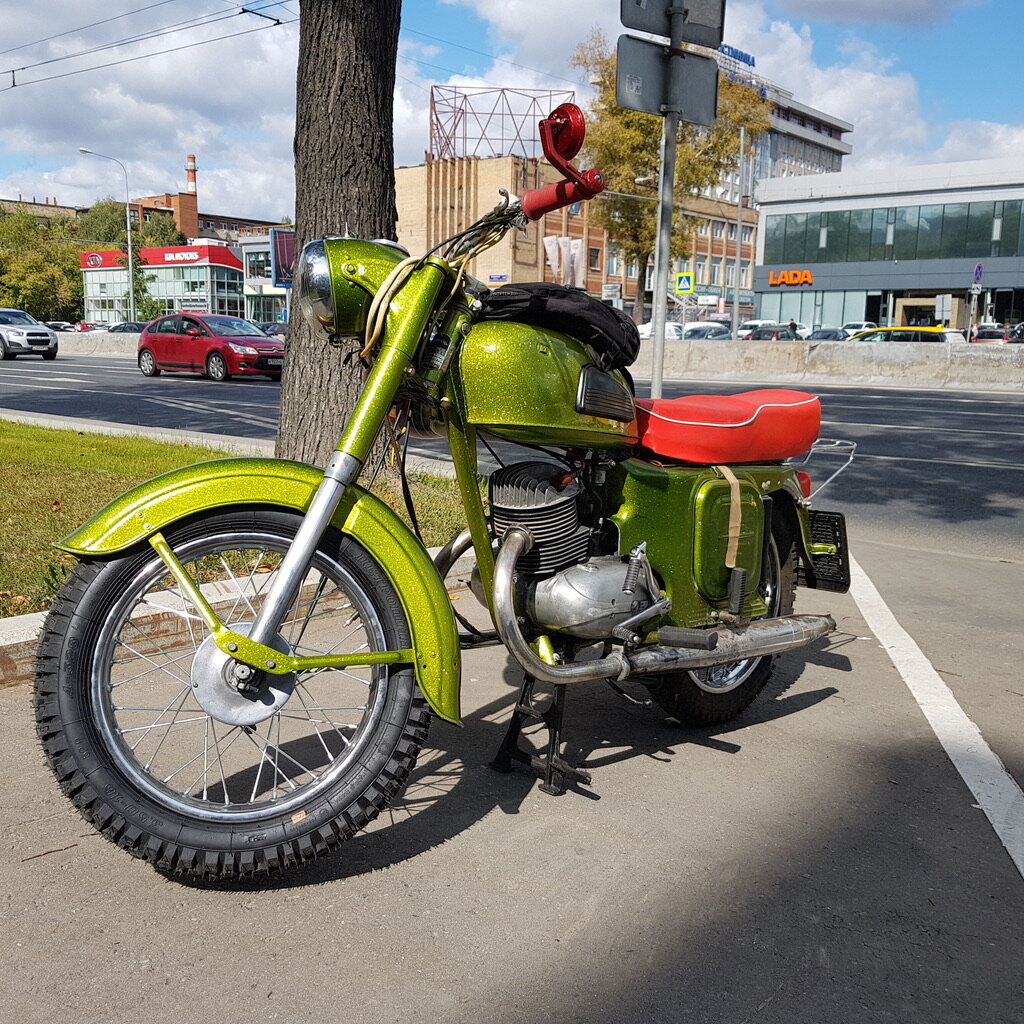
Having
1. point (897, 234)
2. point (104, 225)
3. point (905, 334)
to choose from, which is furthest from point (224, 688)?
point (104, 225)

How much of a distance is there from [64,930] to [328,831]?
2.05 ft

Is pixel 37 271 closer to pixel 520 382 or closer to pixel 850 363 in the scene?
pixel 850 363

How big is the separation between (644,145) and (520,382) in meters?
38.3

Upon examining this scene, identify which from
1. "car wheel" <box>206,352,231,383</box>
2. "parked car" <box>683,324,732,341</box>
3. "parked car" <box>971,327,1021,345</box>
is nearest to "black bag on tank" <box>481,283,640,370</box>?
"car wheel" <box>206,352,231,383</box>

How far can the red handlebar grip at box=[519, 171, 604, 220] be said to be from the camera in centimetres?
274

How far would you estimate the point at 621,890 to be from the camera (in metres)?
2.73

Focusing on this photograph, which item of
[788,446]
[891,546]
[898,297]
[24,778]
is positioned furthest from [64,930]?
[898,297]

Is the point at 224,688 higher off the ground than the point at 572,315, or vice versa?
the point at 572,315

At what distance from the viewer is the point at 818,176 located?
61375 mm

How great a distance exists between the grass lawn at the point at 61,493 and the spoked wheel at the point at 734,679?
2.30 m

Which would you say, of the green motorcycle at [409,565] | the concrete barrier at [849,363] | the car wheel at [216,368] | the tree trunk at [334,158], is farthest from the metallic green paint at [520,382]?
the car wheel at [216,368]

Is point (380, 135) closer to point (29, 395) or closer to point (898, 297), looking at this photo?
point (29, 395)

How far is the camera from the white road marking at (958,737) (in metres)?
3.16

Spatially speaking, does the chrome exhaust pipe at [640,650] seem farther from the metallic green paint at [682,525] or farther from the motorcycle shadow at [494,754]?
the motorcycle shadow at [494,754]
